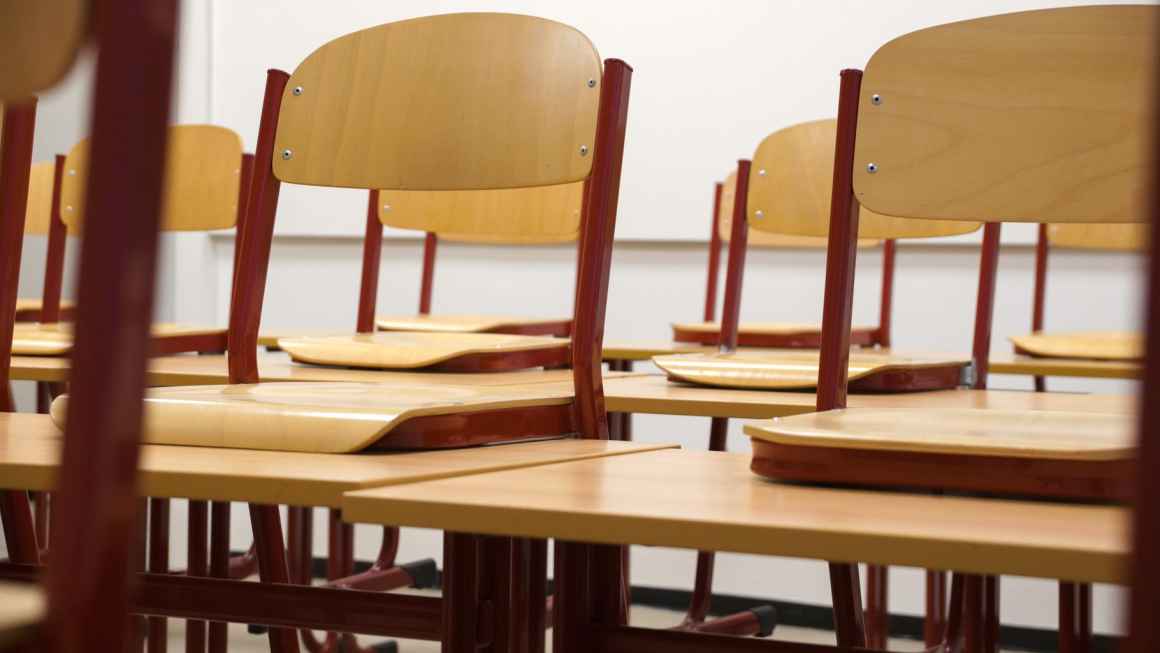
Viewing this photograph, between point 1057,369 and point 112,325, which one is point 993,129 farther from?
point 1057,369

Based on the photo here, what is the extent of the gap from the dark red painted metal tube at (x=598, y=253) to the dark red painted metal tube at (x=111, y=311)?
76 centimetres

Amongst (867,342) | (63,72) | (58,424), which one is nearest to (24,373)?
(58,424)

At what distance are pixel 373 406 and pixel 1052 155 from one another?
65 cm

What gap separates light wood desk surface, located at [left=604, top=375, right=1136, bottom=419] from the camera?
1.46 metres

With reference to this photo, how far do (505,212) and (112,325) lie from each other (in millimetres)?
2523

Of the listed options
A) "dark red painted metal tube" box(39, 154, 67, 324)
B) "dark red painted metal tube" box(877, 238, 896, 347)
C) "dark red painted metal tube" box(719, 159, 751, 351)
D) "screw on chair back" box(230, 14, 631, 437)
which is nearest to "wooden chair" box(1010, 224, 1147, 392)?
"dark red painted metal tube" box(877, 238, 896, 347)

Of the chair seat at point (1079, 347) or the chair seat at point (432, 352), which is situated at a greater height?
the chair seat at point (1079, 347)

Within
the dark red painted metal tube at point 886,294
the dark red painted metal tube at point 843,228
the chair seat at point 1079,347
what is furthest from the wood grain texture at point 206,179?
the dark red painted metal tube at point 843,228

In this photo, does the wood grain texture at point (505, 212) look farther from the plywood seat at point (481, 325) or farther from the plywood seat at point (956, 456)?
the plywood seat at point (956, 456)

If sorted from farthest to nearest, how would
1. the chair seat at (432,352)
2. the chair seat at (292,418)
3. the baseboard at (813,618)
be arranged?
the baseboard at (813,618)
the chair seat at (432,352)
the chair seat at (292,418)

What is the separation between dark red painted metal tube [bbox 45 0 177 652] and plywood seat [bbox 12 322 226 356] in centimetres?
173

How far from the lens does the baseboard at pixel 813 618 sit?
359cm

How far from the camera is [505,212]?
2.96 meters

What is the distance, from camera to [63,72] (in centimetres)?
64
